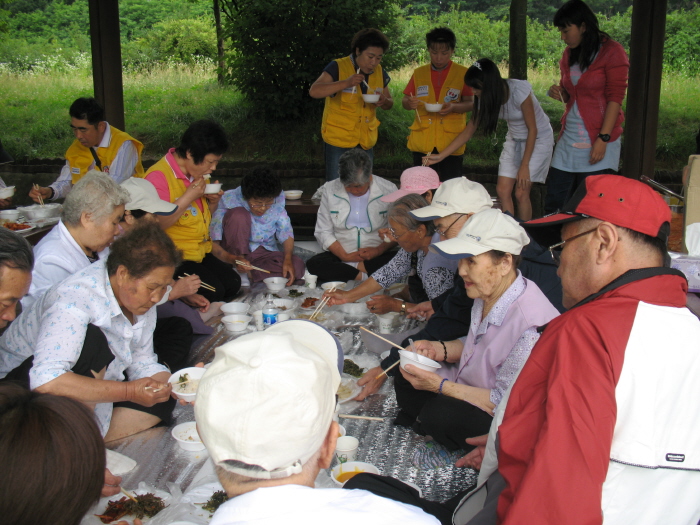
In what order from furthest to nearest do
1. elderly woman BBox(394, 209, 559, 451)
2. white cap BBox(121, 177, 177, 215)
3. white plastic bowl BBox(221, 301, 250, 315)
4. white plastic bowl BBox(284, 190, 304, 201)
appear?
white plastic bowl BBox(284, 190, 304, 201) → white plastic bowl BBox(221, 301, 250, 315) → white cap BBox(121, 177, 177, 215) → elderly woman BBox(394, 209, 559, 451)

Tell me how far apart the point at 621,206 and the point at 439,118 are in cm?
416

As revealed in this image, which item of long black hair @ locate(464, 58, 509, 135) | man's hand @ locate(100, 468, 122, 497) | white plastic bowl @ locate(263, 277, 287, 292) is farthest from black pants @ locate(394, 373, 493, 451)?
long black hair @ locate(464, 58, 509, 135)

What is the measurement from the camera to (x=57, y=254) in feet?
9.48

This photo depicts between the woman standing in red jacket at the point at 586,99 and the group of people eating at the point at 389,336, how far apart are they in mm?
17

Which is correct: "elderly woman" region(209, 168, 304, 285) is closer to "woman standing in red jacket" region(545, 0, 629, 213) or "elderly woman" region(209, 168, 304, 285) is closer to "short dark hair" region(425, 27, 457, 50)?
"short dark hair" region(425, 27, 457, 50)

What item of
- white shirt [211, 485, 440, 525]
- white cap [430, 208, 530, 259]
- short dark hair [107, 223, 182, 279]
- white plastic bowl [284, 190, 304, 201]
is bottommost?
white plastic bowl [284, 190, 304, 201]

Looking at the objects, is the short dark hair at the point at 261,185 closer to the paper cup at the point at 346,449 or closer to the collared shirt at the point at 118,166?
the collared shirt at the point at 118,166

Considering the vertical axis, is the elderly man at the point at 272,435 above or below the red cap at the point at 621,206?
below

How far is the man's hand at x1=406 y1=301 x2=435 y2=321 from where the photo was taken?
3.64 meters

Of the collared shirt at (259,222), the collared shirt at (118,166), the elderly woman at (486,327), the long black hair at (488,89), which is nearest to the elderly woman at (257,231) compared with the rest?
the collared shirt at (259,222)

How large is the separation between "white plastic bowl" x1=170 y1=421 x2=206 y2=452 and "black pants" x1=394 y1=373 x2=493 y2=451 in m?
0.93

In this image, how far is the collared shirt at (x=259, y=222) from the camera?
497 cm

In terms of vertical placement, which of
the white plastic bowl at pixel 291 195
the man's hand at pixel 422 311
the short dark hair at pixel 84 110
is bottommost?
the man's hand at pixel 422 311

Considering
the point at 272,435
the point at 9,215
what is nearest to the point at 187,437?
the point at 272,435
